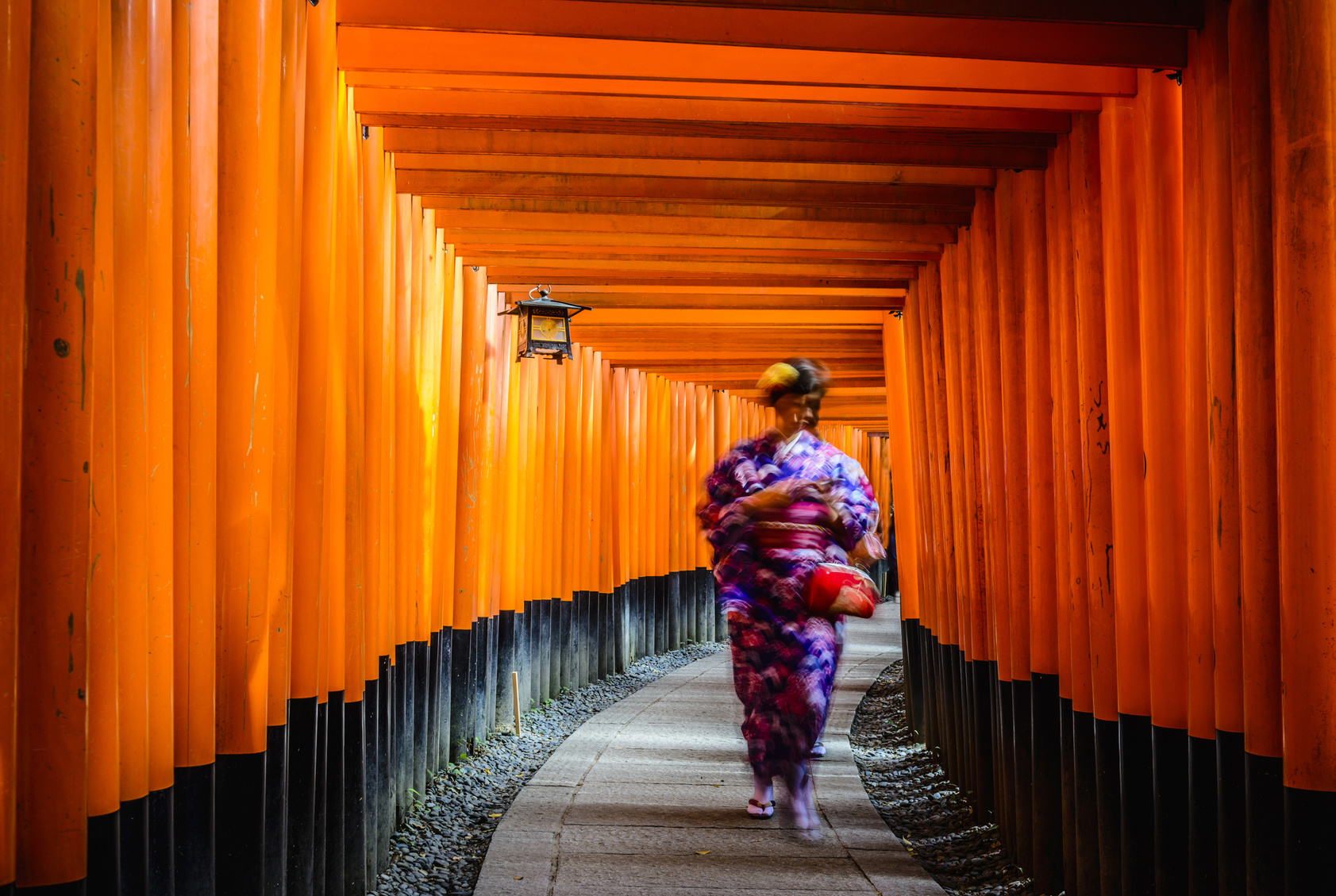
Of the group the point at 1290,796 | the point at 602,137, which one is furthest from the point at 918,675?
the point at 1290,796

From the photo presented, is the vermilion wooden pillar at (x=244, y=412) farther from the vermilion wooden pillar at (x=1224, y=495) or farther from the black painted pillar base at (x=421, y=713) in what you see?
the vermilion wooden pillar at (x=1224, y=495)

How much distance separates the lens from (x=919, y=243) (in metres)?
6.18

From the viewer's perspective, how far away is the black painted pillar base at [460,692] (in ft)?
Result: 21.9

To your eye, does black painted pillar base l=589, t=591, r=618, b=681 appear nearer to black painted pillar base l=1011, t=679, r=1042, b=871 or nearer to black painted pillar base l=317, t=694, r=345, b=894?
black painted pillar base l=1011, t=679, r=1042, b=871

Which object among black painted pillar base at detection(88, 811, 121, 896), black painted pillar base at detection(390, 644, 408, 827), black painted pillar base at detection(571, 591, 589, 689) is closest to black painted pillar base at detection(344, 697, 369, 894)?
black painted pillar base at detection(390, 644, 408, 827)

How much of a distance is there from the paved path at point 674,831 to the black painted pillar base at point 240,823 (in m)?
1.32

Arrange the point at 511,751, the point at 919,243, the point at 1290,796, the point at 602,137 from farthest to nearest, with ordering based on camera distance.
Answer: the point at 511,751 → the point at 919,243 → the point at 602,137 → the point at 1290,796

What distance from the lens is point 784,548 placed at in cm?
439

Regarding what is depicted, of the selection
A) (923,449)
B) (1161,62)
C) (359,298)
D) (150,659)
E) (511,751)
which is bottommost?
(511,751)

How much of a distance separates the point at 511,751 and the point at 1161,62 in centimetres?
580

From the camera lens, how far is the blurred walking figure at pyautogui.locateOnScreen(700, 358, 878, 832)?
438cm

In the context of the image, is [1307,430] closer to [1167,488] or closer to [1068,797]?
[1167,488]

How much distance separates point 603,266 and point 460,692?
286 centimetres

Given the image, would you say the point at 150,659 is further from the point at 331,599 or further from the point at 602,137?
the point at 602,137
